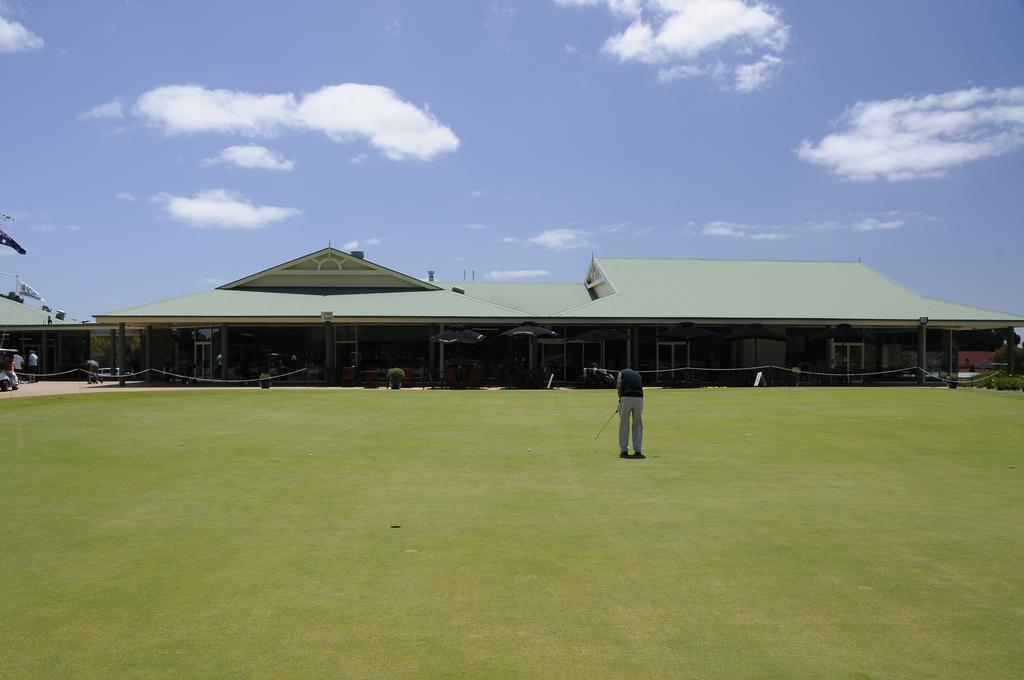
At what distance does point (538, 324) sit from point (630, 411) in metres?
23.0

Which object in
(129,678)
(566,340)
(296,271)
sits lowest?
(129,678)

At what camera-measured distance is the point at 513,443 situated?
15047mm

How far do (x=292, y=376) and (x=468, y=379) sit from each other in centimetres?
859

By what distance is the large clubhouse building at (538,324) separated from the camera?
36.2 metres

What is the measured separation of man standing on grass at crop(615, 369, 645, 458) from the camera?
1355 centimetres

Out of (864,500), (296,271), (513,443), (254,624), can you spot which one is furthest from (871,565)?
(296,271)

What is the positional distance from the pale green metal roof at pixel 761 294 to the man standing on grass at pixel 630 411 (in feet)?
73.2

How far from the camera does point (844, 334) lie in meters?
37.2

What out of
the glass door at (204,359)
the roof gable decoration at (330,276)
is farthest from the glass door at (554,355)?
the glass door at (204,359)

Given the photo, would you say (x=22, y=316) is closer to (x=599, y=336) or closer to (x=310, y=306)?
(x=310, y=306)

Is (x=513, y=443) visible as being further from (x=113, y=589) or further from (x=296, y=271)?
(x=296, y=271)

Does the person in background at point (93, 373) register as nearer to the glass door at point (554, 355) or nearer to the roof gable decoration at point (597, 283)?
the glass door at point (554, 355)

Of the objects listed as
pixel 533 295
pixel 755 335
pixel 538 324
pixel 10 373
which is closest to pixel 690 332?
pixel 755 335

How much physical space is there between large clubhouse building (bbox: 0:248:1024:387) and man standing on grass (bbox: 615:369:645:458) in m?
20.1
